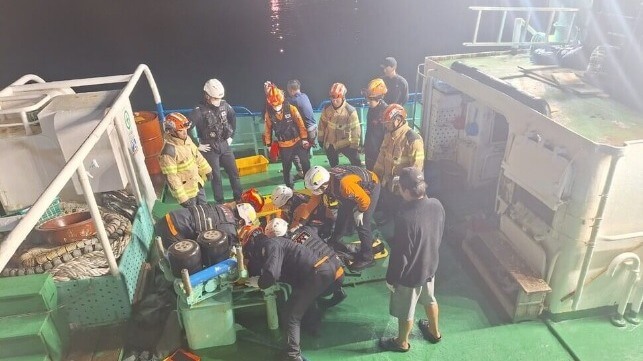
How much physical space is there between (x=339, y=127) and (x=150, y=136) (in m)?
3.47

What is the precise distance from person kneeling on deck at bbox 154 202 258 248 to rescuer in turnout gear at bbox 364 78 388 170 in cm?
258

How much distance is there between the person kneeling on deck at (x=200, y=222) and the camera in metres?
5.01

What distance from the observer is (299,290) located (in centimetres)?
439

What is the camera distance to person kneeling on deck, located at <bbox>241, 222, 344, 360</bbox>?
13.9 feet

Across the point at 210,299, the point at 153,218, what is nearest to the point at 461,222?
the point at 210,299

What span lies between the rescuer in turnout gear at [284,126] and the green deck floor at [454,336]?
2.71 m

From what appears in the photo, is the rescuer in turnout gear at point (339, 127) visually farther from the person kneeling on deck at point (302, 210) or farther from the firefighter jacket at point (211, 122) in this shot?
the person kneeling on deck at point (302, 210)

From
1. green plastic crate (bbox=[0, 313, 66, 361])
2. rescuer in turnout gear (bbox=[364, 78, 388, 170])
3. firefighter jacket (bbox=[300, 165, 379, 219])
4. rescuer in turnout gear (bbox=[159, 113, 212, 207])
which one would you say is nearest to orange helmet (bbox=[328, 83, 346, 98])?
rescuer in turnout gear (bbox=[364, 78, 388, 170])

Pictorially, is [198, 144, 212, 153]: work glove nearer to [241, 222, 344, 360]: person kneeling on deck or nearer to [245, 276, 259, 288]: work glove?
[241, 222, 344, 360]: person kneeling on deck

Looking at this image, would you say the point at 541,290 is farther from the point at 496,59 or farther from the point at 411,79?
the point at 411,79

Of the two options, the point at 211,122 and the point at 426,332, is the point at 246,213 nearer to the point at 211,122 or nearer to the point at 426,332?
the point at 211,122

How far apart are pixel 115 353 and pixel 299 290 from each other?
205 centimetres

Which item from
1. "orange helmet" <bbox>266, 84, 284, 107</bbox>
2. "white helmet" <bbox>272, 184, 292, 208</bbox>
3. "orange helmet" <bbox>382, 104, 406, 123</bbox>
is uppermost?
"orange helmet" <bbox>382, 104, 406, 123</bbox>

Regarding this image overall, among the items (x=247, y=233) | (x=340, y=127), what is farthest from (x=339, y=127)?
(x=247, y=233)
